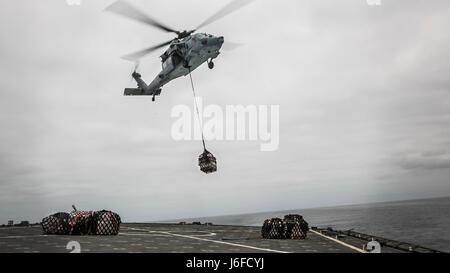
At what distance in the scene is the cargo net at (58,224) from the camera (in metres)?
29.2

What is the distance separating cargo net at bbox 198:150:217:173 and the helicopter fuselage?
7.16m

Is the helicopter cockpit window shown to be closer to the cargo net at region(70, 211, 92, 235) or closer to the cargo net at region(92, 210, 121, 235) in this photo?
the cargo net at region(92, 210, 121, 235)

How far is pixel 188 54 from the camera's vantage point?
1136 inches

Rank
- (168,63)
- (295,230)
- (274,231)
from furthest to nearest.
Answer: (168,63), (274,231), (295,230)

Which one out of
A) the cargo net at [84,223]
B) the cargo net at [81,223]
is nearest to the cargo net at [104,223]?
the cargo net at [84,223]

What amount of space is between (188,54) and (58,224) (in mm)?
17377

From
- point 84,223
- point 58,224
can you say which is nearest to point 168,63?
point 84,223

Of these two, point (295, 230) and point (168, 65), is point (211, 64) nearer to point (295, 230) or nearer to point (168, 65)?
point (168, 65)

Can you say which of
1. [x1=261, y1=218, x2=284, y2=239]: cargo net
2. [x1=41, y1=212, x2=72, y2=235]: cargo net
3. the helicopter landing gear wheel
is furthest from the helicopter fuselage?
[x1=41, y1=212, x2=72, y2=235]: cargo net

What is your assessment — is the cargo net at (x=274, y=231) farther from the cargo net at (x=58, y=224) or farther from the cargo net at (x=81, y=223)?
the cargo net at (x=58, y=224)

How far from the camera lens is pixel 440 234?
83.0 metres

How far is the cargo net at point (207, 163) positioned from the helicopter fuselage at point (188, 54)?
7.16m
